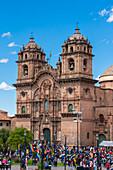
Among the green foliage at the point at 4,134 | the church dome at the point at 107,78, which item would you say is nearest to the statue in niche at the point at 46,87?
the green foliage at the point at 4,134

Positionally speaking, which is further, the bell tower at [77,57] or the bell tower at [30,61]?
the bell tower at [30,61]

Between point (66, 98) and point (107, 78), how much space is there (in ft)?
55.2

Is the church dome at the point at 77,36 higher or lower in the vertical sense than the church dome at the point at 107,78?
higher

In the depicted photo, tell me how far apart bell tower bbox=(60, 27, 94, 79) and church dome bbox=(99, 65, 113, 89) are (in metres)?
11.2

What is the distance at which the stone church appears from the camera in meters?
74.3

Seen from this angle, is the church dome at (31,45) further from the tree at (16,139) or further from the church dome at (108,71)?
the tree at (16,139)

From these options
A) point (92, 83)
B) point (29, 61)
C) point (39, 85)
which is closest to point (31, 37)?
point (29, 61)

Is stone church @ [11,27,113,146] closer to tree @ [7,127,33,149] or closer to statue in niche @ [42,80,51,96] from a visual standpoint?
statue in niche @ [42,80,51,96]

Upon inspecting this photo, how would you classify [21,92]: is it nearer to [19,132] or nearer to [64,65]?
[64,65]

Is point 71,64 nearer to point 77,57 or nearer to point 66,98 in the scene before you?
point 77,57

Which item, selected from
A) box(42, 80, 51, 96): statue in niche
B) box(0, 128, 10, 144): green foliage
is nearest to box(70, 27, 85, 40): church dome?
box(42, 80, 51, 96): statue in niche

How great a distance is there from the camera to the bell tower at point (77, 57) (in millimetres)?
75688

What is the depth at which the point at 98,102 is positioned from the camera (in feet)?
258

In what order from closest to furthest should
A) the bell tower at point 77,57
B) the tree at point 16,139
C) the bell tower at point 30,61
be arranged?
the tree at point 16,139, the bell tower at point 77,57, the bell tower at point 30,61
